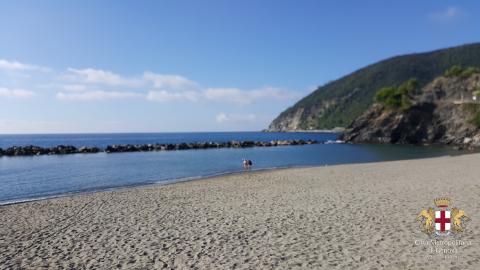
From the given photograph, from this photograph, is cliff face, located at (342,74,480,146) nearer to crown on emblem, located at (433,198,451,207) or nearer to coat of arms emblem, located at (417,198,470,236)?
crown on emblem, located at (433,198,451,207)

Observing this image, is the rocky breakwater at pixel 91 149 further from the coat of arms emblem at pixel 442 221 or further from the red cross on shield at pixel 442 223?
the red cross on shield at pixel 442 223

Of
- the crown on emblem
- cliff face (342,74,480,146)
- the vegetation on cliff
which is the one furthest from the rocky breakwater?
the crown on emblem

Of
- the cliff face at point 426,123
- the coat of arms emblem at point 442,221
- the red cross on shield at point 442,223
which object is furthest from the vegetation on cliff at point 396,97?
the red cross on shield at point 442,223

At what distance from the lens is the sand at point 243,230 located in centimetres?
944

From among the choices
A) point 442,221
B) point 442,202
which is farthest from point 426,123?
point 442,221

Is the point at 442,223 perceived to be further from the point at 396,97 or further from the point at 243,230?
the point at 396,97

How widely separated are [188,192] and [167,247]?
38.9ft

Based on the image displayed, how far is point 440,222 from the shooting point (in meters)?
12.0

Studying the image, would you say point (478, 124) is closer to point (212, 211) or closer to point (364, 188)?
point (364, 188)

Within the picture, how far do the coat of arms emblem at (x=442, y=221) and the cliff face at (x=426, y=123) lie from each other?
75.5 meters

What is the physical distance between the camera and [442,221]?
12.0 metres

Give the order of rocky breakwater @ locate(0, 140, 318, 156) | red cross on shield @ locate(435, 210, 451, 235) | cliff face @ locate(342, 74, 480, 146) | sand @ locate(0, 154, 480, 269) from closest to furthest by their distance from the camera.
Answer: sand @ locate(0, 154, 480, 269) → red cross on shield @ locate(435, 210, 451, 235) → rocky breakwater @ locate(0, 140, 318, 156) → cliff face @ locate(342, 74, 480, 146)

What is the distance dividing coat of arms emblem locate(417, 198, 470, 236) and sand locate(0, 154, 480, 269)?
0.29 meters

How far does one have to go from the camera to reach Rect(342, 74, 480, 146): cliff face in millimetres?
87188
